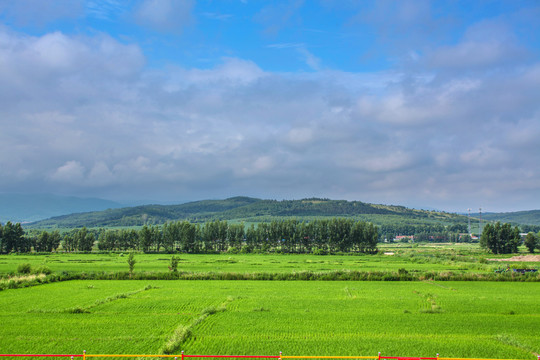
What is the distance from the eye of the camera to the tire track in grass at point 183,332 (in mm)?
23719

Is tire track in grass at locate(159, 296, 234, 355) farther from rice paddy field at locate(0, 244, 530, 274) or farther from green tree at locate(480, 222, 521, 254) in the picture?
green tree at locate(480, 222, 521, 254)

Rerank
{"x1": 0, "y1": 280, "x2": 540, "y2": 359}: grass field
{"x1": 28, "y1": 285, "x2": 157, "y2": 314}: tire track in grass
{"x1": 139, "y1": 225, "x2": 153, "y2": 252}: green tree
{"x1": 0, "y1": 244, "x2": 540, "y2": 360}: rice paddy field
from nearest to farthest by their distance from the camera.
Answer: {"x1": 0, "y1": 244, "x2": 540, "y2": 360}: rice paddy field
{"x1": 0, "y1": 280, "x2": 540, "y2": 359}: grass field
{"x1": 28, "y1": 285, "x2": 157, "y2": 314}: tire track in grass
{"x1": 139, "y1": 225, "x2": 153, "y2": 252}: green tree

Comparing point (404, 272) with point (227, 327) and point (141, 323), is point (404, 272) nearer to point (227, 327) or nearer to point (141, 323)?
point (227, 327)

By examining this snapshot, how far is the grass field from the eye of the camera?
977 inches

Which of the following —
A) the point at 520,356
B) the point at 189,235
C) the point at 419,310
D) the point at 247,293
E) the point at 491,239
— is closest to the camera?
the point at 520,356

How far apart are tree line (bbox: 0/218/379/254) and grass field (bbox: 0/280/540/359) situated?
91.0 m

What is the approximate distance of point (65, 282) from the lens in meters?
57.3

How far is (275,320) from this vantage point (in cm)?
3175

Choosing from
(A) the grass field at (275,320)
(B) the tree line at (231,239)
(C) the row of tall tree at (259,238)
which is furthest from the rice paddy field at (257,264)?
(C) the row of tall tree at (259,238)

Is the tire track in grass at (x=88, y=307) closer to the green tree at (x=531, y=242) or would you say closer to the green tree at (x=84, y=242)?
the green tree at (x=84, y=242)

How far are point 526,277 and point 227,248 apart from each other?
10639cm

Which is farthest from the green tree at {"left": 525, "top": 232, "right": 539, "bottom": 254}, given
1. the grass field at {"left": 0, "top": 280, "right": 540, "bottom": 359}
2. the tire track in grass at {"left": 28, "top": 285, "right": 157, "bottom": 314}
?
the tire track in grass at {"left": 28, "top": 285, "right": 157, "bottom": 314}

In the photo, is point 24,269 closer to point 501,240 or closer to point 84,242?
point 84,242

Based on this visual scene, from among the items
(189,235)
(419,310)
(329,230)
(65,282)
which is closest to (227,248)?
(189,235)
